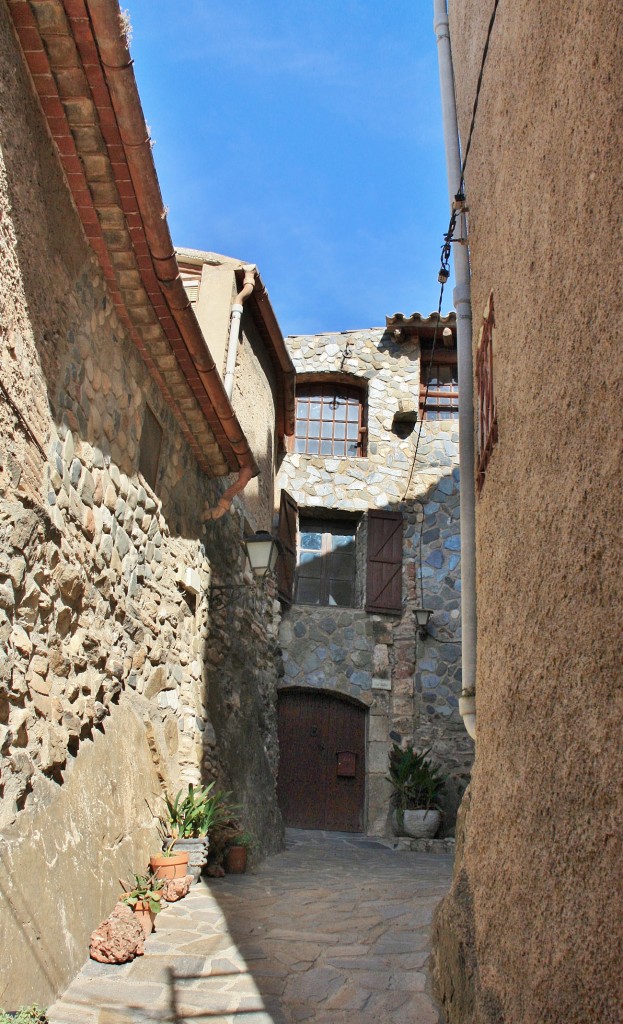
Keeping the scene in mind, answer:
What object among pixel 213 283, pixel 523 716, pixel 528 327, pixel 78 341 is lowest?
pixel 523 716

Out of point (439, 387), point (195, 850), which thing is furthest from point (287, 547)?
point (195, 850)

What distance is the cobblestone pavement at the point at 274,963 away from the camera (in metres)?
3.32

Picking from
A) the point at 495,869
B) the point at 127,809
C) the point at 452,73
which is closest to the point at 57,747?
the point at 127,809

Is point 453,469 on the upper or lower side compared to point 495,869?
upper

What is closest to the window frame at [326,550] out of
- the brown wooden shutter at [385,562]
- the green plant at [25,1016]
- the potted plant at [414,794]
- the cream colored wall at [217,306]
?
the brown wooden shutter at [385,562]

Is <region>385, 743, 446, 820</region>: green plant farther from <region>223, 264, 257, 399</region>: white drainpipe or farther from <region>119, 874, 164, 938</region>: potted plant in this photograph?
<region>119, 874, 164, 938</region>: potted plant

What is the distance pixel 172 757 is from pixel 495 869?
3.36 metres

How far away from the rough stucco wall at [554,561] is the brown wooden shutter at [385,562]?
26.8 ft

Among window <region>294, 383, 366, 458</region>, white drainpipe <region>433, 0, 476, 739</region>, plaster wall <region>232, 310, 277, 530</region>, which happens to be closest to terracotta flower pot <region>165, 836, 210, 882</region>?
white drainpipe <region>433, 0, 476, 739</region>

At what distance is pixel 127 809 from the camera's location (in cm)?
451

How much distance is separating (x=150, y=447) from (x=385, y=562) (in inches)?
266

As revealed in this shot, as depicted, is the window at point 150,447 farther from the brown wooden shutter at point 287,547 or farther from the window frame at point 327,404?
the window frame at point 327,404

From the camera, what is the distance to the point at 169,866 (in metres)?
4.93

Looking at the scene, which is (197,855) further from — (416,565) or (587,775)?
(416,565)
